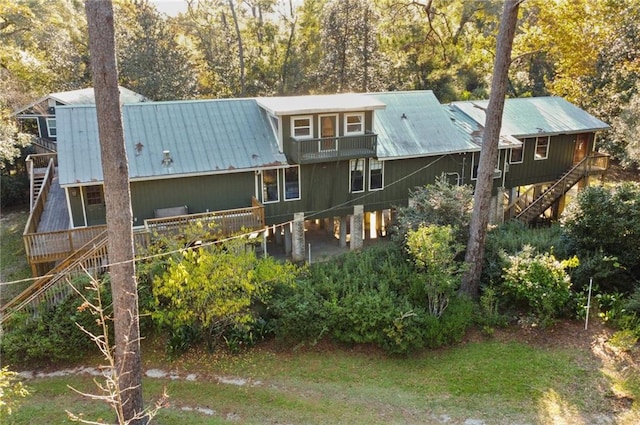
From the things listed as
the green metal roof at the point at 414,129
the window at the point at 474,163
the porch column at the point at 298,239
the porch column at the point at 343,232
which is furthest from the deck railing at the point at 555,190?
the porch column at the point at 298,239

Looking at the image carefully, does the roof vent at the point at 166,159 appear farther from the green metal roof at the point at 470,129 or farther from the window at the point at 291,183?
the green metal roof at the point at 470,129

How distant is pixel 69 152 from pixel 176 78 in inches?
611

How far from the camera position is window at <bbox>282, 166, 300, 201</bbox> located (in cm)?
1986

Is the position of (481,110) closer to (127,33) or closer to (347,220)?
(347,220)

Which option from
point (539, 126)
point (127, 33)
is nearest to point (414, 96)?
point (539, 126)

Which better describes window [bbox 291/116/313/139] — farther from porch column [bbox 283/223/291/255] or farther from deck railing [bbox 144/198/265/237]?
porch column [bbox 283/223/291/255]

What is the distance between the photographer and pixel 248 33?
39781 millimetres

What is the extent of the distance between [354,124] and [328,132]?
1.20 metres

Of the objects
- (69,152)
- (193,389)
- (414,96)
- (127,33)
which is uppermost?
(127,33)

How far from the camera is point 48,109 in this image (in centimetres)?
2923

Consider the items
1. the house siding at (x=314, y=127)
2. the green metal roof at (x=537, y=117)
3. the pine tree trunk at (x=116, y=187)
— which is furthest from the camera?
the green metal roof at (x=537, y=117)

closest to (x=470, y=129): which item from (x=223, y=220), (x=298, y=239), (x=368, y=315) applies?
(x=298, y=239)

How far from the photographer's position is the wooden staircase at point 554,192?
24.1 meters

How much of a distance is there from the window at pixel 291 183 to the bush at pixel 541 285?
948cm
